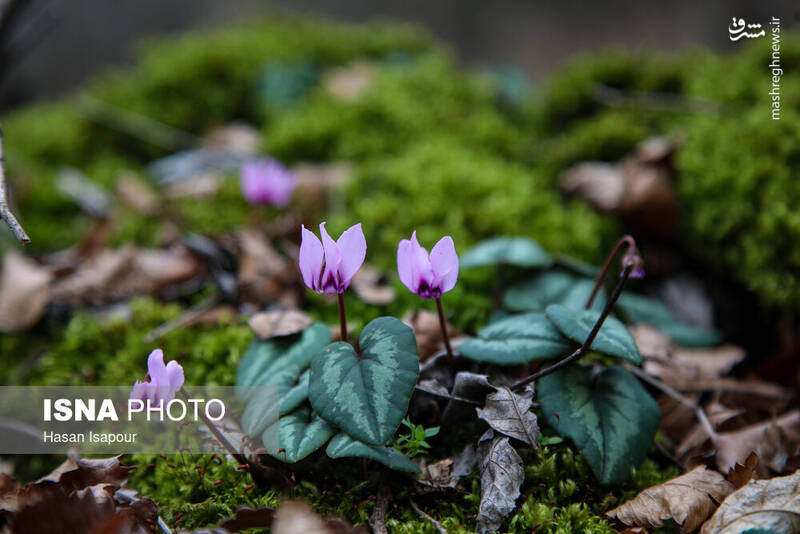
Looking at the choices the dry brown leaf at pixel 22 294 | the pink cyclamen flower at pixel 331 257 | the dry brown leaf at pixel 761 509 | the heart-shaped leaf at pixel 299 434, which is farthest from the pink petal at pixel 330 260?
the dry brown leaf at pixel 22 294

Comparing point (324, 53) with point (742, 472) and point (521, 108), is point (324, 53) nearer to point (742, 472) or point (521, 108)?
point (521, 108)

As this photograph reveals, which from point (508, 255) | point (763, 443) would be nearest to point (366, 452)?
point (508, 255)

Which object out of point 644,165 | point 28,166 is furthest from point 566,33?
point 28,166

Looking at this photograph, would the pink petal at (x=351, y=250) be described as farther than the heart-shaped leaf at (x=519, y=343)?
No

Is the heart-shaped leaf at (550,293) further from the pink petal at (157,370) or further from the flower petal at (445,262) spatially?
the pink petal at (157,370)

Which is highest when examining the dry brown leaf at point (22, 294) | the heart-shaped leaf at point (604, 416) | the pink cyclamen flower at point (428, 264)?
the pink cyclamen flower at point (428, 264)

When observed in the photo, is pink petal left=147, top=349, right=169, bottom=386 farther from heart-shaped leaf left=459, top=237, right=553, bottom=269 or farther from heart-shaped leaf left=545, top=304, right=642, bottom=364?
heart-shaped leaf left=459, top=237, right=553, bottom=269
